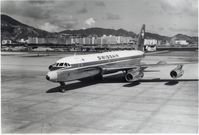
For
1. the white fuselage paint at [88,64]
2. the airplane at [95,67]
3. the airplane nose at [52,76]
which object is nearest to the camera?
the airplane nose at [52,76]

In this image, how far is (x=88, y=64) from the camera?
31.0 m

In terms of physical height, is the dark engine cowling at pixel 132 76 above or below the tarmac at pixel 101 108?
above

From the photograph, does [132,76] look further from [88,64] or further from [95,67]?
[88,64]

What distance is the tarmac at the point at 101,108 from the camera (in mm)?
16625

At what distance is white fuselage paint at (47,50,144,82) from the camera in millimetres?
27016

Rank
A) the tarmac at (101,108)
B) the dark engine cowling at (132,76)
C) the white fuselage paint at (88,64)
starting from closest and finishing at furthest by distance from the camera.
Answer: the tarmac at (101,108) < the white fuselage paint at (88,64) < the dark engine cowling at (132,76)

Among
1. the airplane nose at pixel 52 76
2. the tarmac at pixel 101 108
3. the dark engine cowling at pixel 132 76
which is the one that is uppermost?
the airplane nose at pixel 52 76

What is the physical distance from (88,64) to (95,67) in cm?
158

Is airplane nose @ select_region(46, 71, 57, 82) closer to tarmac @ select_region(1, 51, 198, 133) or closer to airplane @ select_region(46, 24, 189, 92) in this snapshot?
airplane @ select_region(46, 24, 189, 92)

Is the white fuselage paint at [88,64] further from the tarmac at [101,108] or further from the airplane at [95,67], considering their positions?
Result: the tarmac at [101,108]

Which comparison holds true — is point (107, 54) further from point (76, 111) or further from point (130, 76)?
point (76, 111)

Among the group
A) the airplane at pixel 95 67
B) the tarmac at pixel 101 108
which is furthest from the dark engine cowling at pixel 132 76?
the tarmac at pixel 101 108

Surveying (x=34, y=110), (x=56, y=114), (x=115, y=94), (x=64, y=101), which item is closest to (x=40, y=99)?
(x=64, y=101)

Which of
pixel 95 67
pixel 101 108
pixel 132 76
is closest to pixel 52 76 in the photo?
pixel 101 108
